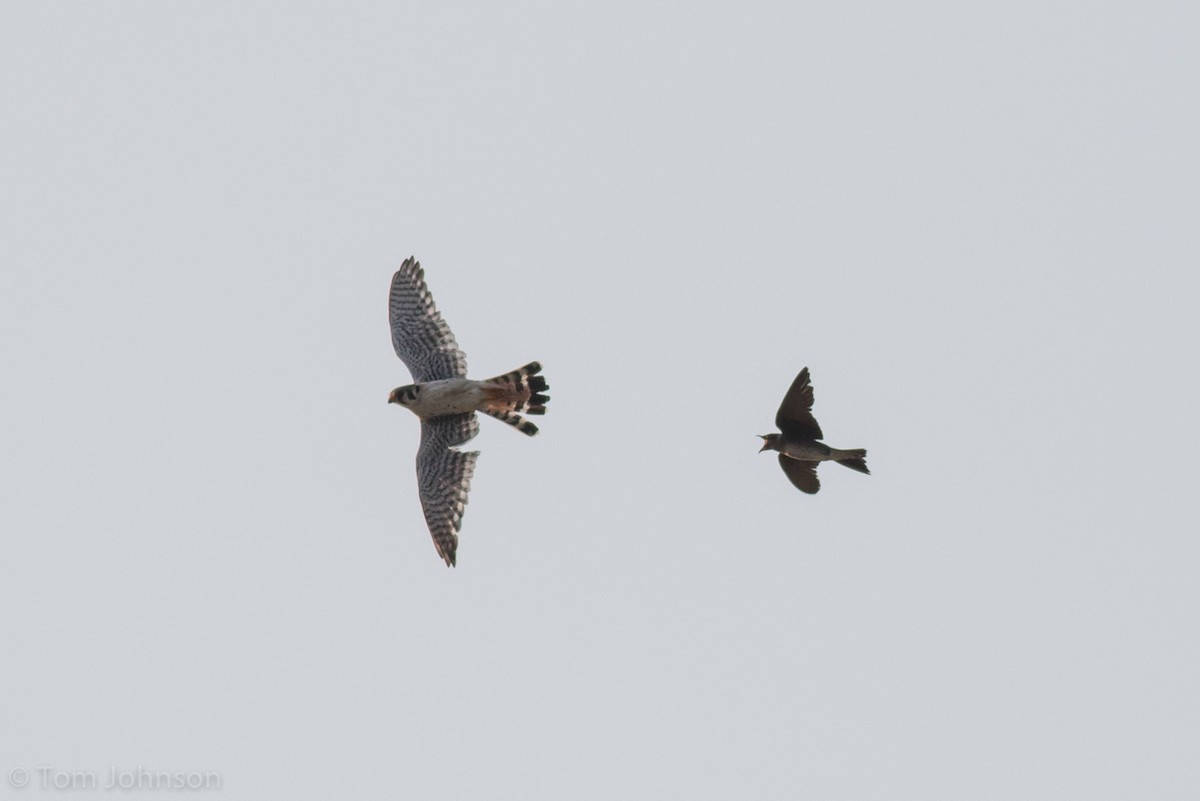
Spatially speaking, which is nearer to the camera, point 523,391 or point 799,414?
point 799,414

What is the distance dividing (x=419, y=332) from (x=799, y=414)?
5.23 m

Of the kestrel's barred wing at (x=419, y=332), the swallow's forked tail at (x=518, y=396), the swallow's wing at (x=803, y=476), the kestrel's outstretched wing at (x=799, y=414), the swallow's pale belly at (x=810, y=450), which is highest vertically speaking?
the kestrel's barred wing at (x=419, y=332)

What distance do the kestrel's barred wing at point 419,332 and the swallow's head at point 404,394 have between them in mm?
607

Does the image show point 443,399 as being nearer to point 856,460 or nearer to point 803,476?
point 803,476

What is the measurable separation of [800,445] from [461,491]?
167 inches

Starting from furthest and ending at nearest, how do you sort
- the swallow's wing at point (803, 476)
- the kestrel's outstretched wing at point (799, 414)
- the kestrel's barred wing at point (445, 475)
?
the kestrel's barred wing at point (445, 475) < the swallow's wing at point (803, 476) < the kestrel's outstretched wing at point (799, 414)

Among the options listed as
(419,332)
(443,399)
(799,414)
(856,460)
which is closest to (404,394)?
(443,399)

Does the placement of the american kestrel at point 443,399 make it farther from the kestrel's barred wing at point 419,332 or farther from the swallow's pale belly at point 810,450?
the swallow's pale belly at point 810,450

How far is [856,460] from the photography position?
18953mm

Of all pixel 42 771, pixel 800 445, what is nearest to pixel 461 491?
pixel 800 445

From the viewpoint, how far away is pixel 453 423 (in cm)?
2070

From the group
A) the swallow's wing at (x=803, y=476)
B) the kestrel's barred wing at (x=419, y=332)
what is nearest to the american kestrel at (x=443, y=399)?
the kestrel's barred wing at (x=419, y=332)

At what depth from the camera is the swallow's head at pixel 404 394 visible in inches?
795

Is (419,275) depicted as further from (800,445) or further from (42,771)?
(42,771)
